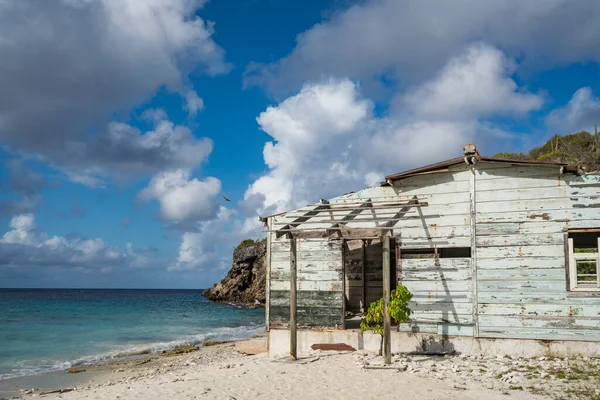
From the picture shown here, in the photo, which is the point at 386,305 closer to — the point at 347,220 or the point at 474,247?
the point at 347,220

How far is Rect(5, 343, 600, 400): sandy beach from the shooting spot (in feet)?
30.0

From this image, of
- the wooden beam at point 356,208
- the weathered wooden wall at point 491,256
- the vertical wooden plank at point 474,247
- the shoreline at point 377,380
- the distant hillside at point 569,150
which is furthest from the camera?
the distant hillside at point 569,150

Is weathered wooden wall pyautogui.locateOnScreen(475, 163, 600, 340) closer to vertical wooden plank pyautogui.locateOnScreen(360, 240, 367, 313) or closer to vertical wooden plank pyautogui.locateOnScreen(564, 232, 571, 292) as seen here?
vertical wooden plank pyautogui.locateOnScreen(564, 232, 571, 292)

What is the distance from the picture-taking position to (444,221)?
12898 millimetres

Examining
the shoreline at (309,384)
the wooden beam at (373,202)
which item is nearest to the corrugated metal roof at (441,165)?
the wooden beam at (373,202)

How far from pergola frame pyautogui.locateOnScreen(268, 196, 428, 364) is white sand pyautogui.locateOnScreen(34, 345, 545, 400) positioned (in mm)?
1021

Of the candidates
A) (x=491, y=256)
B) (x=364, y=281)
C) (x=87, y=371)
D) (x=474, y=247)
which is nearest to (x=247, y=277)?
(x=87, y=371)

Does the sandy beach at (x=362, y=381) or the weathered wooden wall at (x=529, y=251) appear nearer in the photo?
the sandy beach at (x=362, y=381)

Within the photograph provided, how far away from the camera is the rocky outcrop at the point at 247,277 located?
51.5 meters

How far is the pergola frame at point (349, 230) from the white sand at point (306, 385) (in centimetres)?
102

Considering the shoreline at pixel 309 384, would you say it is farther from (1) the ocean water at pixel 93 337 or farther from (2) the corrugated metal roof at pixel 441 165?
(1) the ocean water at pixel 93 337

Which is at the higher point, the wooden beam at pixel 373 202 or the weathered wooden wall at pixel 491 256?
the wooden beam at pixel 373 202

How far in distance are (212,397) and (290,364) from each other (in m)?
3.09

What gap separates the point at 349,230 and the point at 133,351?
1448 cm
